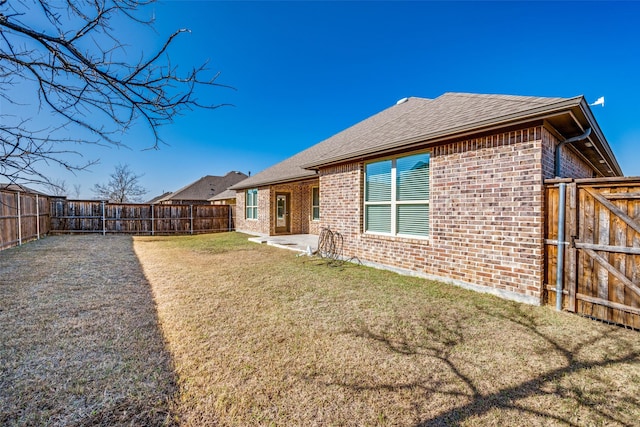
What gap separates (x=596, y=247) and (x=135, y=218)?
19513 millimetres

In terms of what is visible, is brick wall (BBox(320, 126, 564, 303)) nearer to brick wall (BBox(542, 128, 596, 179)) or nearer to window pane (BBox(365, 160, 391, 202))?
brick wall (BBox(542, 128, 596, 179))

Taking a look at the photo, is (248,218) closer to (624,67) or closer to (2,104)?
(2,104)

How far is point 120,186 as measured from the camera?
37.6 meters

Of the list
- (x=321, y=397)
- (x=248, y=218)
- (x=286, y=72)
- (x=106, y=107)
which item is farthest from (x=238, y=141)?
(x=321, y=397)

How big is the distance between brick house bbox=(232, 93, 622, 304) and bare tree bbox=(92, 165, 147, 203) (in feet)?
132

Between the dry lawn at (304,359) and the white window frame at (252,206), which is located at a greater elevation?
the white window frame at (252,206)

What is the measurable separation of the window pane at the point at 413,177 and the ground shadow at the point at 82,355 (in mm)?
5175

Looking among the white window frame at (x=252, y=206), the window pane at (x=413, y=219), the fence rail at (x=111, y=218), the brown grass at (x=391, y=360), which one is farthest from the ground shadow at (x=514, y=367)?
the fence rail at (x=111, y=218)

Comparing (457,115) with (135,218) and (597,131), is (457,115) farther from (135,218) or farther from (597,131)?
(135,218)

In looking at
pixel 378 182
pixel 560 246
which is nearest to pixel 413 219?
pixel 378 182

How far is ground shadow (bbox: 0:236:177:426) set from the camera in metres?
2.00

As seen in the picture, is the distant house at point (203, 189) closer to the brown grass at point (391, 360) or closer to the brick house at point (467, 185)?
the brick house at point (467, 185)

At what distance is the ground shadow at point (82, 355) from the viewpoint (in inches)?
78.7

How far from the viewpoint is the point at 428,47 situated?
394 inches
